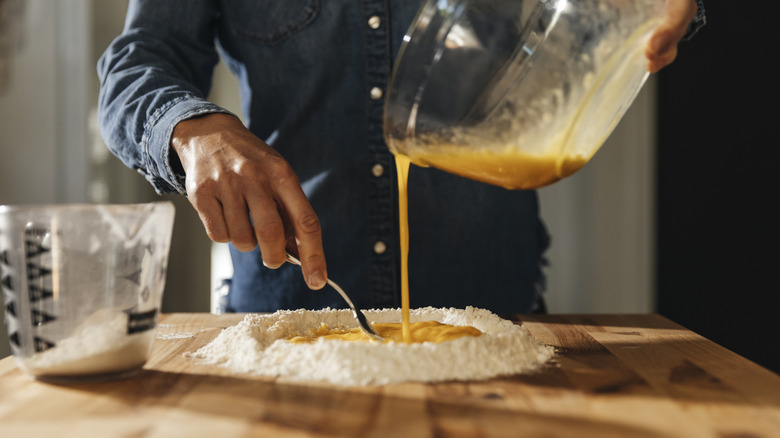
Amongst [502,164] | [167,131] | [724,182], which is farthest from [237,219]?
[724,182]

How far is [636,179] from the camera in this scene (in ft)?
6.63

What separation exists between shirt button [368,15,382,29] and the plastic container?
1.87ft

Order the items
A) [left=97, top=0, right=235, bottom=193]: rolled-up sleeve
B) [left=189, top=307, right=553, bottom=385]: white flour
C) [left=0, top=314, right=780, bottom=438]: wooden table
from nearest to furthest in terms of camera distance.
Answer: [left=0, top=314, right=780, bottom=438]: wooden table < [left=189, top=307, right=553, bottom=385]: white flour < [left=97, top=0, right=235, bottom=193]: rolled-up sleeve

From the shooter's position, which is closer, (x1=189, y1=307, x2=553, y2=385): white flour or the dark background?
(x1=189, y1=307, x2=553, y2=385): white flour

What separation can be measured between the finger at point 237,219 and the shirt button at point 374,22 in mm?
446

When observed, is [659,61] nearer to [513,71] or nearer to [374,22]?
[513,71]

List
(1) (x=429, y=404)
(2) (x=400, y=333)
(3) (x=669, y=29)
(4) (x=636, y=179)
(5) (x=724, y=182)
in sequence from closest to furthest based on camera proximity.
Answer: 1. (1) (x=429, y=404)
2. (3) (x=669, y=29)
3. (2) (x=400, y=333)
4. (5) (x=724, y=182)
5. (4) (x=636, y=179)

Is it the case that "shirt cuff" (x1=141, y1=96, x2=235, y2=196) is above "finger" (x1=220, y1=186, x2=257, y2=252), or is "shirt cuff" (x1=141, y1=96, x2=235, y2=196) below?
above

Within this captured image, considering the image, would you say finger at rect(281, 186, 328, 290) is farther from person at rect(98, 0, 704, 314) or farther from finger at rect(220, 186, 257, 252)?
person at rect(98, 0, 704, 314)

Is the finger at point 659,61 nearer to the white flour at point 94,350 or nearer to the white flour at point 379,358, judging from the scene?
the white flour at point 379,358

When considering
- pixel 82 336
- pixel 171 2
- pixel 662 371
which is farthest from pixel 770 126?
pixel 82 336

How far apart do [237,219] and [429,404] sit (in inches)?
11.9

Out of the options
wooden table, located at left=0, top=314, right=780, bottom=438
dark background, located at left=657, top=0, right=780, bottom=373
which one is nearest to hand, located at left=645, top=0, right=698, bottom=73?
wooden table, located at left=0, top=314, right=780, bottom=438

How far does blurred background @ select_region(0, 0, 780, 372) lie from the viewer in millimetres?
1647
